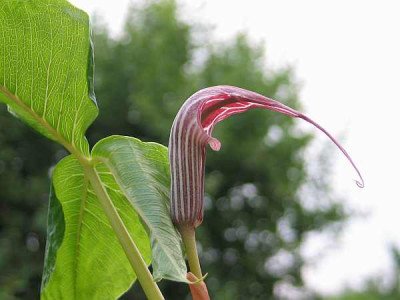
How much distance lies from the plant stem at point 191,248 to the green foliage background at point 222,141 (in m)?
4.95

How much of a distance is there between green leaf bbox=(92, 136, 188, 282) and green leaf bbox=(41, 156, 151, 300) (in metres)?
0.06

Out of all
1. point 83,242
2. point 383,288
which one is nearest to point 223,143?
point 383,288

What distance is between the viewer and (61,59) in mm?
475

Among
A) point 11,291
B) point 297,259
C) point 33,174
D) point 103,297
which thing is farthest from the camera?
point 297,259

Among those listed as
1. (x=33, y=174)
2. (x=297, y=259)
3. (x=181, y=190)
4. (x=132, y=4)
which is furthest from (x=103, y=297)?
(x=132, y=4)

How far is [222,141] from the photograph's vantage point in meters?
5.75

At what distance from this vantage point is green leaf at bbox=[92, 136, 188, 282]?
16.1 inches

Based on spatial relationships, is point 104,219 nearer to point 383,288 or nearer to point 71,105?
point 71,105

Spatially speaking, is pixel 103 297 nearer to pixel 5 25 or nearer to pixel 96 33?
pixel 5 25

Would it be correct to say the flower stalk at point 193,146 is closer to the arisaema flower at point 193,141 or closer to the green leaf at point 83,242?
the arisaema flower at point 193,141

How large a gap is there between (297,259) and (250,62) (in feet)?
6.30

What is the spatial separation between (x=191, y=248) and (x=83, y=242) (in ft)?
0.62

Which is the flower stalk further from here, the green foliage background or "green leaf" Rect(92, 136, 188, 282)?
the green foliage background

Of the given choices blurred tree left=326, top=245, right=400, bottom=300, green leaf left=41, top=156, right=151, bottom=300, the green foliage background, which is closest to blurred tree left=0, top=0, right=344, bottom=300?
the green foliage background
